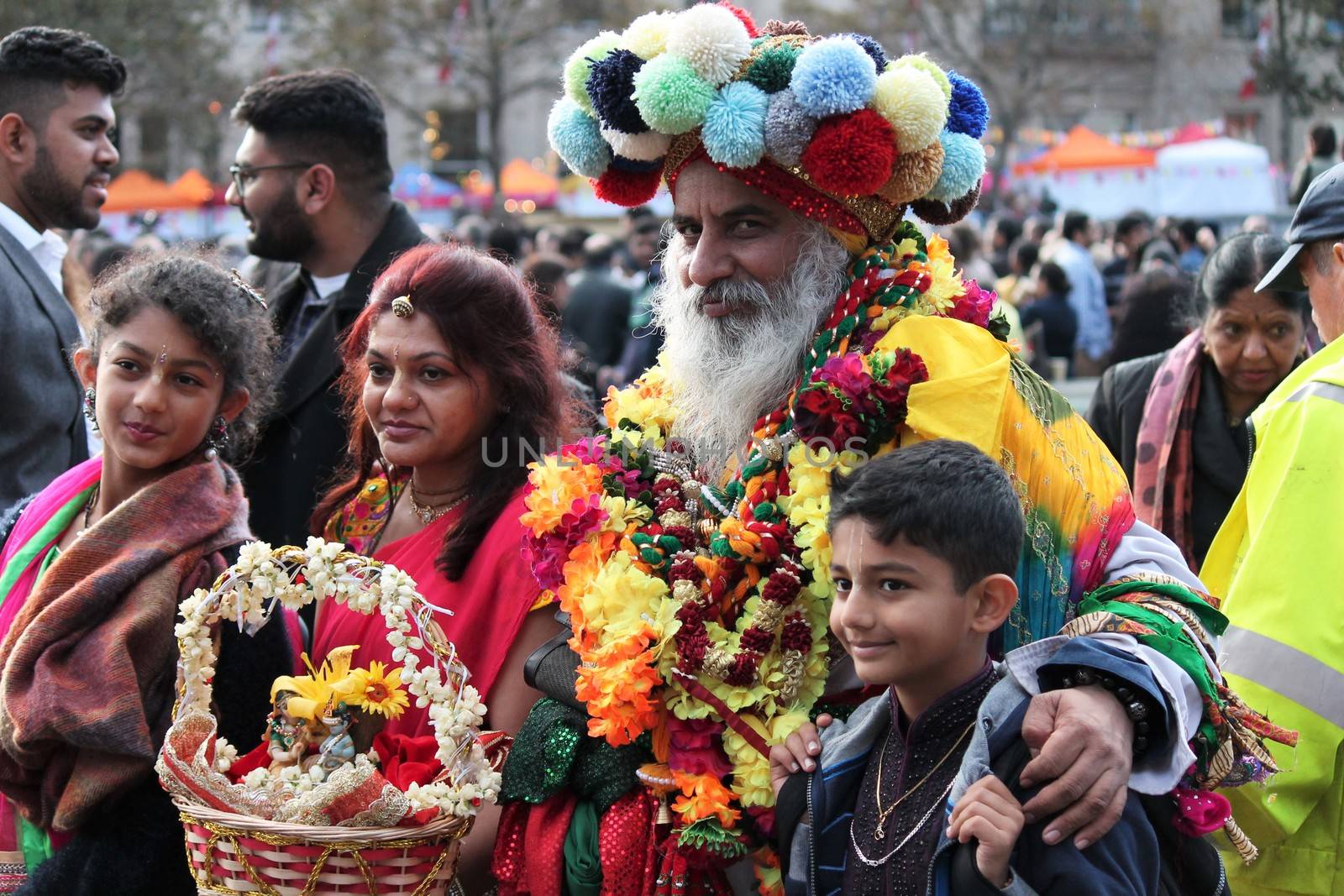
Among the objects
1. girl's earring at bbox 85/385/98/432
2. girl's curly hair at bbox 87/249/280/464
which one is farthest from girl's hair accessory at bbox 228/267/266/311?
girl's earring at bbox 85/385/98/432

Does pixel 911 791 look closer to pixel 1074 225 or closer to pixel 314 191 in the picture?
pixel 314 191

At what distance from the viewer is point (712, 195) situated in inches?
121

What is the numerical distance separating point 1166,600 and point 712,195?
1266 mm

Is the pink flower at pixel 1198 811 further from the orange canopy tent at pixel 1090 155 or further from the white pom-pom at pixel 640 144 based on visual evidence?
the orange canopy tent at pixel 1090 155

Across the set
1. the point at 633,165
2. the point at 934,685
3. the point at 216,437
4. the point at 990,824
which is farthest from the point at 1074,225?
the point at 990,824

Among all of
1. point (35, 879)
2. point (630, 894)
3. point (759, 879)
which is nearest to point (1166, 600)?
point (759, 879)

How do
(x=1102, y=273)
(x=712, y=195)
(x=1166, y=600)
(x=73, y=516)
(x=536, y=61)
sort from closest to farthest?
(x=1166, y=600)
(x=712, y=195)
(x=73, y=516)
(x=1102, y=273)
(x=536, y=61)

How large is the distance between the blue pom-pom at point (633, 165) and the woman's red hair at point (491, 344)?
0.46 meters

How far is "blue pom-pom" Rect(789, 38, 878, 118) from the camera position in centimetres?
282

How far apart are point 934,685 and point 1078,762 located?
0.28m

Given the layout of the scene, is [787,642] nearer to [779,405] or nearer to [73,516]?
[779,405]

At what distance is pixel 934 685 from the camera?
2.47 meters

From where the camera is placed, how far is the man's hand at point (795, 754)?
Result: 2645 millimetres

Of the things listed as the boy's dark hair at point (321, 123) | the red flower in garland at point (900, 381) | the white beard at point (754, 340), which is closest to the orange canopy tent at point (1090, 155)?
the boy's dark hair at point (321, 123)
